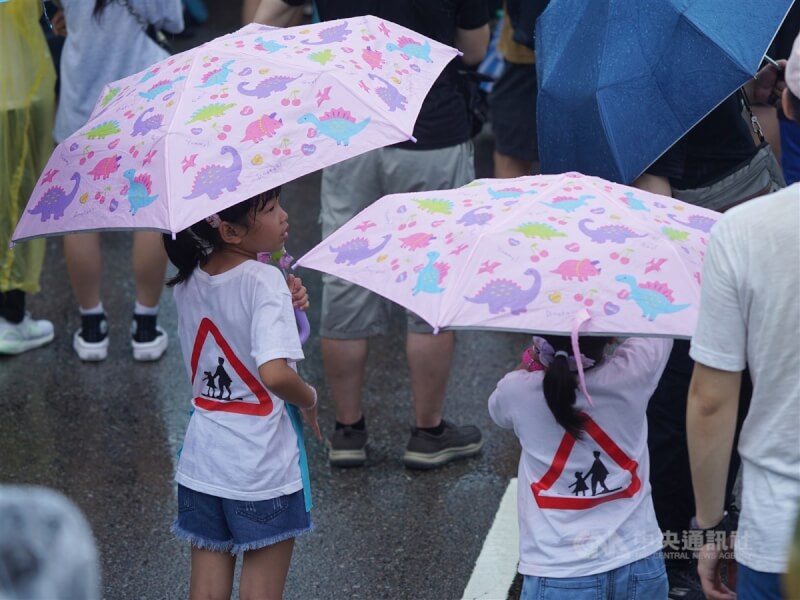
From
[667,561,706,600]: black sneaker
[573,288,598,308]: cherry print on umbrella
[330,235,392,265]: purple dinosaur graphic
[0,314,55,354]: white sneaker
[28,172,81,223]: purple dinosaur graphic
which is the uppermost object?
[573,288,598,308]: cherry print on umbrella

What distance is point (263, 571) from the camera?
3326mm

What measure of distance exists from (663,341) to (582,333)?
46 centimetres

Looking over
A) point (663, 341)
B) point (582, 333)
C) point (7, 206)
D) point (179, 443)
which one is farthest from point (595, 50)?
point (7, 206)

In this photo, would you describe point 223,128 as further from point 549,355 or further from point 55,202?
point 549,355

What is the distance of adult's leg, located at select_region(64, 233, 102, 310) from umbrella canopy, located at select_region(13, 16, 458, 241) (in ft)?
6.91

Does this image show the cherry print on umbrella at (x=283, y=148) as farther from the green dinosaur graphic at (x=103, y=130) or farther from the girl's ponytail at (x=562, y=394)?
the girl's ponytail at (x=562, y=394)

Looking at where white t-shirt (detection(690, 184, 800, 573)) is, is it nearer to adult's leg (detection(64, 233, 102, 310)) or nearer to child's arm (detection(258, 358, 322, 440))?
child's arm (detection(258, 358, 322, 440))

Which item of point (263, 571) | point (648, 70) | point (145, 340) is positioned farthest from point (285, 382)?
point (145, 340)

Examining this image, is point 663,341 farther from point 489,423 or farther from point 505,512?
point 489,423

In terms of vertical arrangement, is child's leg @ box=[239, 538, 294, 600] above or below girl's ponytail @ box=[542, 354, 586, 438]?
below

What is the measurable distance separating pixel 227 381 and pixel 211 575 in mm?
521

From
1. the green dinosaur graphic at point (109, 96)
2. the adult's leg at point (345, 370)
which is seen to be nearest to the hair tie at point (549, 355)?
the green dinosaur graphic at point (109, 96)

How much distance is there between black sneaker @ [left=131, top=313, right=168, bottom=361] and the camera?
5645mm

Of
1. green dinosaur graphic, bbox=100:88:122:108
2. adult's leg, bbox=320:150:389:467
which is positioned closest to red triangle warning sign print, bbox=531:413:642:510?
green dinosaur graphic, bbox=100:88:122:108
